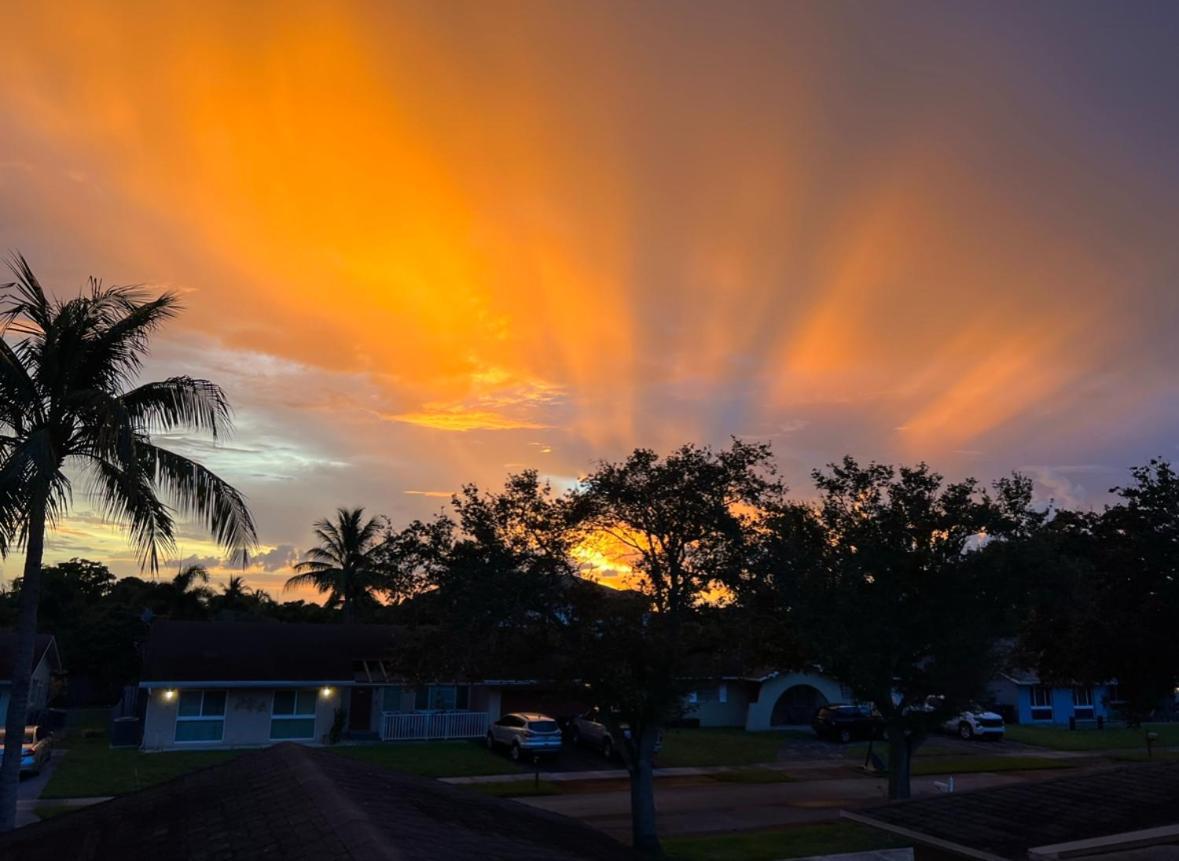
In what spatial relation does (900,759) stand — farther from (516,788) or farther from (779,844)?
(516,788)

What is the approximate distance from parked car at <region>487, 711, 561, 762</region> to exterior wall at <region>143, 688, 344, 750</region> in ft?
24.5

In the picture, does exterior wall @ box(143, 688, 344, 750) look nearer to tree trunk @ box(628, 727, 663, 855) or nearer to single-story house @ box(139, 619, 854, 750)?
single-story house @ box(139, 619, 854, 750)

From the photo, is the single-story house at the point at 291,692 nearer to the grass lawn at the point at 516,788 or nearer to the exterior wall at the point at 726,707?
the grass lawn at the point at 516,788

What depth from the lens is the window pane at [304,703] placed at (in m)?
34.9

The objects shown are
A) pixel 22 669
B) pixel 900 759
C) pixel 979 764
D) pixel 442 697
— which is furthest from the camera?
pixel 442 697

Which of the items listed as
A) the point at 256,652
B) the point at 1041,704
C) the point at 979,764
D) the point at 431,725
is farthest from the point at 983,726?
the point at 256,652

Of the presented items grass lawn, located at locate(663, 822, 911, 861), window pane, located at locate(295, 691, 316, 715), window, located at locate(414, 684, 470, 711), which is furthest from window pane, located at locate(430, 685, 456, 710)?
grass lawn, located at locate(663, 822, 911, 861)

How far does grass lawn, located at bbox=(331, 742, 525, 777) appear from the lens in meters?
29.8

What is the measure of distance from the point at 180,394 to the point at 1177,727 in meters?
58.0

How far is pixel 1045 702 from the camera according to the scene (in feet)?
170

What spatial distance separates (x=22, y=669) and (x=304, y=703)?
79.5 ft

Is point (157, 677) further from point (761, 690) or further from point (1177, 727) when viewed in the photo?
point (1177, 727)

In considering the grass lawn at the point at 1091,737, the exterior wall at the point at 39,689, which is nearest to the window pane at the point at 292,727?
the exterior wall at the point at 39,689

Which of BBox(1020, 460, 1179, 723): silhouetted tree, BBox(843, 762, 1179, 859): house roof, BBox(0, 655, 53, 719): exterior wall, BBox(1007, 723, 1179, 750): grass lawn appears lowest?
BBox(1007, 723, 1179, 750): grass lawn
